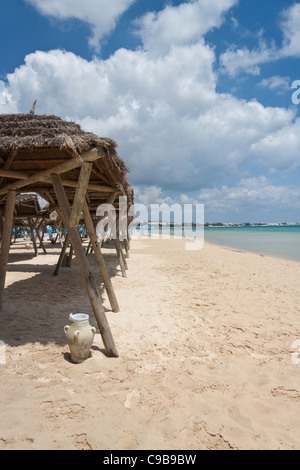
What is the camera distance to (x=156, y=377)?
2.94 metres

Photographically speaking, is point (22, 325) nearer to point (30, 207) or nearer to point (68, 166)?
point (68, 166)

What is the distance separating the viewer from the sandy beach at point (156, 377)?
2.11m

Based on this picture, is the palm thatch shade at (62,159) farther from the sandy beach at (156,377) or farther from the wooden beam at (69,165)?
the sandy beach at (156,377)

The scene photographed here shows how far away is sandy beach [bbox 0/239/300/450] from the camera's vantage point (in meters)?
2.11

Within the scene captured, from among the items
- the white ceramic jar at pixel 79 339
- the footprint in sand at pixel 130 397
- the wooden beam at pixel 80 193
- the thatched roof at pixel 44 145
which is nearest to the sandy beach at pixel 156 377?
the footprint in sand at pixel 130 397

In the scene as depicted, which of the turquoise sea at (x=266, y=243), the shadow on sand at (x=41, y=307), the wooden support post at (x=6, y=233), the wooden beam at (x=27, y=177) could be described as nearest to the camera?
the shadow on sand at (x=41, y=307)

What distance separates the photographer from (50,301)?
214 inches

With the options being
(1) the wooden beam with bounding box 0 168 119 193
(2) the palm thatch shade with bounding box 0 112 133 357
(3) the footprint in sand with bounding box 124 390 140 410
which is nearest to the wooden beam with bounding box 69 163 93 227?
(2) the palm thatch shade with bounding box 0 112 133 357

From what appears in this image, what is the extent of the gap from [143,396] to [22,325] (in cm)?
259

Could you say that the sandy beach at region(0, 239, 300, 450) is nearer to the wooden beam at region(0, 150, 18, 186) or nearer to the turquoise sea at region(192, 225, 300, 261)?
the wooden beam at region(0, 150, 18, 186)

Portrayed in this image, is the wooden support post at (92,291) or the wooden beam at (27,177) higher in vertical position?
the wooden beam at (27,177)

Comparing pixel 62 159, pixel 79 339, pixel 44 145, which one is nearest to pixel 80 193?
pixel 44 145
